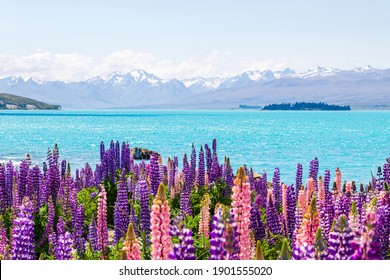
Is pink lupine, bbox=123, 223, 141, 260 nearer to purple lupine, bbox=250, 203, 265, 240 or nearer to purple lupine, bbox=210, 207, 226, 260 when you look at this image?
purple lupine, bbox=210, 207, 226, 260

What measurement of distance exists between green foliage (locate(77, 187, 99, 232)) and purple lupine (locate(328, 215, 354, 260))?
33.2ft

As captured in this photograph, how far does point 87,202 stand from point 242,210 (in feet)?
33.4

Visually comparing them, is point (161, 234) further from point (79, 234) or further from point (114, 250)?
point (79, 234)

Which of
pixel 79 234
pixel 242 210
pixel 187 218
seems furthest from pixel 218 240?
pixel 187 218

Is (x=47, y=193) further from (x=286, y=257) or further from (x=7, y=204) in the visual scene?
(x=286, y=257)

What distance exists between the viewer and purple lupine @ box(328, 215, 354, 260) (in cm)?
411

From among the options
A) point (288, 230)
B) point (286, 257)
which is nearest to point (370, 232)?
point (286, 257)

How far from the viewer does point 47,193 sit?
1370cm

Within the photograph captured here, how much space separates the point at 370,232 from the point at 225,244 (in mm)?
995

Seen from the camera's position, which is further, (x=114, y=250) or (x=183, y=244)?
(x=114, y=250)

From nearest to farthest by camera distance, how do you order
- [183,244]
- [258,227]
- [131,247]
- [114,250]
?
[183,244], [131,247], [114,250], [258,227]

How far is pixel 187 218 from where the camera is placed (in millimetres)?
11031
